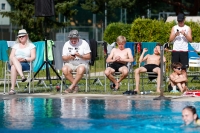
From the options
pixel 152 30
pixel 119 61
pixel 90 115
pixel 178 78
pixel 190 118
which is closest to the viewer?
pixel 190 118

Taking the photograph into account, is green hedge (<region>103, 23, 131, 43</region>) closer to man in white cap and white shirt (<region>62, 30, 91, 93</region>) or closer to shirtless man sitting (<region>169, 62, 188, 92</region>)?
man in white cap and white shirt (<region>62, 30, 91, 93</region>)

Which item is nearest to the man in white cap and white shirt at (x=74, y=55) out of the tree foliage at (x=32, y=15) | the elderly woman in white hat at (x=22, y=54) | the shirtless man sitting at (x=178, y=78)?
the elderly woman in white hat at (x=22, y=54)

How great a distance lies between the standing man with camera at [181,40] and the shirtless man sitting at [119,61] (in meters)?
1.08

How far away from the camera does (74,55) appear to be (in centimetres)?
1552

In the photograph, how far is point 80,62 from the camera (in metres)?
15.6

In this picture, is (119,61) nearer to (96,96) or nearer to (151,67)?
(151,67)

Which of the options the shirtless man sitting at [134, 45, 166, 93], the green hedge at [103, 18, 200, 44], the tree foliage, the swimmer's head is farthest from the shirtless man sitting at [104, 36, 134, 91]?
the tree foliage

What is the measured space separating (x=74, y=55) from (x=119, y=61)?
104 cm

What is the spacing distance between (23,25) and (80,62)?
74.7ft

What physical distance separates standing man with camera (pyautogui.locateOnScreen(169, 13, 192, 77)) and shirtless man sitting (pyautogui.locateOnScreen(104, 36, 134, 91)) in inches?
42.6

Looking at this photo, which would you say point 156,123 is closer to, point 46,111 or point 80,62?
point 46,111

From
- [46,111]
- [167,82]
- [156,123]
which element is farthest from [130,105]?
[167,82]

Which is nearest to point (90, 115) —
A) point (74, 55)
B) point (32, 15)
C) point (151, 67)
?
point (74, 55)

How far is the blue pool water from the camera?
9398 millimetres
